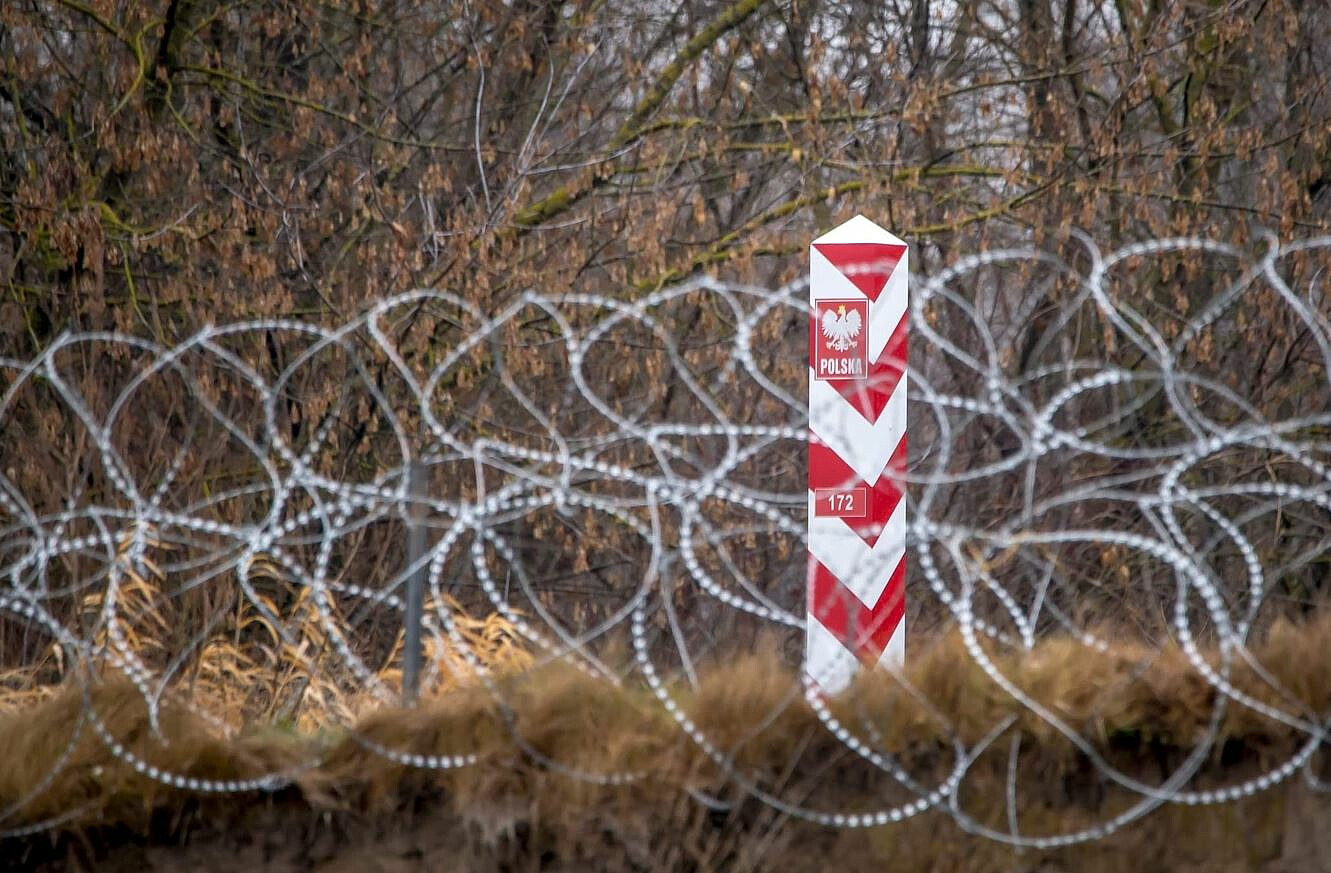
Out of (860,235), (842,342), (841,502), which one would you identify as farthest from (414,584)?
(860,235)

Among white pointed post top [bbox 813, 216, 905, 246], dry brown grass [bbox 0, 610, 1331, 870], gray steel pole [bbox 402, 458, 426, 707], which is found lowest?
dry brown grass [bbox 0, 610, 1331, 870]

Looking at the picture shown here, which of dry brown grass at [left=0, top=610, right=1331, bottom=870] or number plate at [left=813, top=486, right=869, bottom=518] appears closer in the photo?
dry brown grass at [left=0, top=610, right=1331, bottom=870]

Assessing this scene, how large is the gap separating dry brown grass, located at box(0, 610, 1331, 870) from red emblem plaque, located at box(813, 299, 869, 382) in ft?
2.97

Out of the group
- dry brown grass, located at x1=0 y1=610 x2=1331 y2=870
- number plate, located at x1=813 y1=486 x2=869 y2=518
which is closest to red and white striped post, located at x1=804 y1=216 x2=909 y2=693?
number plate, located at x1=813 y1=486 x2=869 y2=518

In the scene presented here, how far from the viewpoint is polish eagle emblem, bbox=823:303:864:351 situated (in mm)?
4672

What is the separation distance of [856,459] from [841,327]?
389 mm

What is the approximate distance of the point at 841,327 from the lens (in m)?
4.67

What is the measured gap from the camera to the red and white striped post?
4.64 meters

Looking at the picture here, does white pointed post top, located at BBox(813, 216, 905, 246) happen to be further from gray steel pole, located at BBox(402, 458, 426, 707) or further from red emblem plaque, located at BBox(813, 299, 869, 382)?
gray steel pole, located at BBox(402, 458, 426, 707)

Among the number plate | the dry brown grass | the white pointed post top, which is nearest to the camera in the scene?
the dry brown grass

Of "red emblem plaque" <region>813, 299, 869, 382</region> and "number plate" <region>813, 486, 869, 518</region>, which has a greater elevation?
"red emblem plaque" <region>813, 299, 869, 382</region>

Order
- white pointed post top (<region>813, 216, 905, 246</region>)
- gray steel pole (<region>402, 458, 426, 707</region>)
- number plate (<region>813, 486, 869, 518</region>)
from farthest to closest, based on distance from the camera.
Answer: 1. white pointed post top (<region>813, 216, 905, 246</region>)
2. number plate (<region>813, 486, 869, 518</region>)
3. gray steel pole (<region>402, 458, 426, 707</region>)

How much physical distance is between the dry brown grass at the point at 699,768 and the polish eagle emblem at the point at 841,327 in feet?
3.20

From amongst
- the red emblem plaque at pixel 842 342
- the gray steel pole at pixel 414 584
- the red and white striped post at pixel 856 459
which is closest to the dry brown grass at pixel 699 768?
the gray steel pole at pixel 414 584
